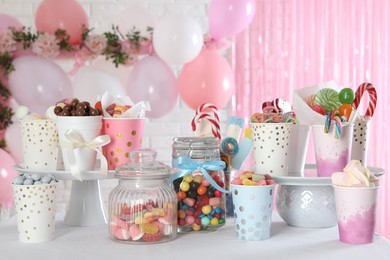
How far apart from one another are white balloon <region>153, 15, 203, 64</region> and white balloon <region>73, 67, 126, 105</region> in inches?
9.9

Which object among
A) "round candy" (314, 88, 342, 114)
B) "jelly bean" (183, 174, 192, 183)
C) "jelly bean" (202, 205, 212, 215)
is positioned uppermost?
"round candy" (314, 88, 342, 114)

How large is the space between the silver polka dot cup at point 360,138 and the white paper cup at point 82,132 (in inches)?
24.2

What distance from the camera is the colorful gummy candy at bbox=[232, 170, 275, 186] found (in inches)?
52.1

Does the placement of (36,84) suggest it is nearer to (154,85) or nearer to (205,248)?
(154,85)

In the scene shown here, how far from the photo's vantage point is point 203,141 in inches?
55.1

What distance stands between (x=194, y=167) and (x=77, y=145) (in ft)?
0.91

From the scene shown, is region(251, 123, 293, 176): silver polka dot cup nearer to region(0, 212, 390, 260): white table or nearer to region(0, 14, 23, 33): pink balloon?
region(0, 212, 390, 260): white table

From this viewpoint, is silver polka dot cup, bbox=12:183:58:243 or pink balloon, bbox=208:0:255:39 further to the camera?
pink balloon, bbox=208:0:255:39

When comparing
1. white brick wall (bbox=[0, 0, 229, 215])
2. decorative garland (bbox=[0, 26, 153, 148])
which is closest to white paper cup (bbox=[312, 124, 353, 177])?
decorative garland (bbox=[0, 26, 153, 148])

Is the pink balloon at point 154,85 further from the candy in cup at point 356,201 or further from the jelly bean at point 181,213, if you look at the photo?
the candy in cup at point 356,201

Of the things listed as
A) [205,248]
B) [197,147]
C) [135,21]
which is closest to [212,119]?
[197,147]

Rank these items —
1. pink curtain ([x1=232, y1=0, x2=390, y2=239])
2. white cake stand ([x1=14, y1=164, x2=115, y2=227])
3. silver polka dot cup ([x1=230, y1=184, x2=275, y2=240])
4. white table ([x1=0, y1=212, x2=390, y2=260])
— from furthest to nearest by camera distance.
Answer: pink curtain ([x1=232, y1=0, x2=390, y2=239])
white cake stand ([x1=14, y1=164, x2=115, y2=227])
silver polka dot cup ([x1=230, y1=184, x2=275, y2=240])
white table ([x1=0, y1=212, x2=390, y2=260])

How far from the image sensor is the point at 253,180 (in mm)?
1332

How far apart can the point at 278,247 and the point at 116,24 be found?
1878 mm
